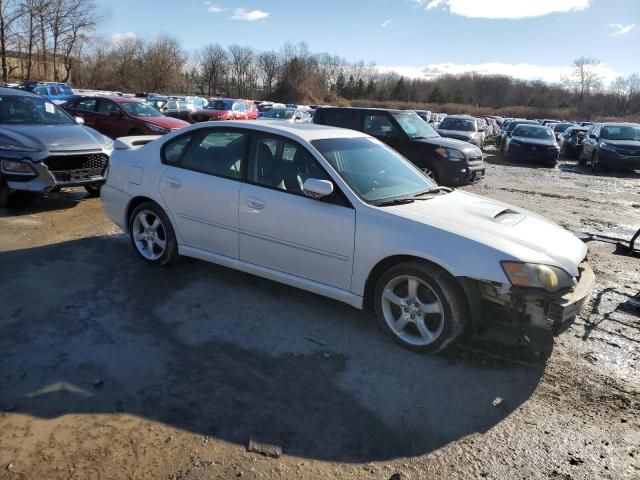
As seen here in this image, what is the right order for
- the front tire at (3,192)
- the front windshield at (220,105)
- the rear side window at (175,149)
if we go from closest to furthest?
1. the rear side window at (175,149)
2. the front tire at (3,192)
3. the front windshield at (220,105)

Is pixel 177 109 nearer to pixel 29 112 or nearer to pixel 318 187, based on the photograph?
pixel 29 112

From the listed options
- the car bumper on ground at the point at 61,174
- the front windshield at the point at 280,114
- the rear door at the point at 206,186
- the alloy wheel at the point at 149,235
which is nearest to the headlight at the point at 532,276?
the rear door at the point at 206,186

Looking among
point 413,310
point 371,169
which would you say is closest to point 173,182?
point 371,169

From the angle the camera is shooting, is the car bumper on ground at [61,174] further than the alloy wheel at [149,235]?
Yes

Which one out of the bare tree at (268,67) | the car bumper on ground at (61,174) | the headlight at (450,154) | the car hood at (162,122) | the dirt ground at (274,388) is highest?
the bare tree at (268,67)

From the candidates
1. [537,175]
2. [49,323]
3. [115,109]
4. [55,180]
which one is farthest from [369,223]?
[537,175]

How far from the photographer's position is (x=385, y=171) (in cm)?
465

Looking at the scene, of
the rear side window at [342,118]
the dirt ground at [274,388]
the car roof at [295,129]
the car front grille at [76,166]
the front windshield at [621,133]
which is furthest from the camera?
the front windshield at [621,133]

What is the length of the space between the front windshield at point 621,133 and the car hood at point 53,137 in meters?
17.4

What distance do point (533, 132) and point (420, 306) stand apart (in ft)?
63.7

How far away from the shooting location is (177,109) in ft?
84.2

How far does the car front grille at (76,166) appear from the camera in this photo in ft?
24.0

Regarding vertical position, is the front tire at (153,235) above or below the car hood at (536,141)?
below

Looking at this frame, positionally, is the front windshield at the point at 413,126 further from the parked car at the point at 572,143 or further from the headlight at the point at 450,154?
the parked car at the point at 572,143
